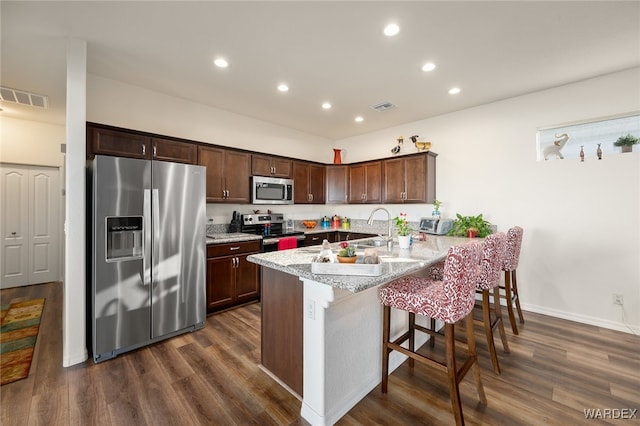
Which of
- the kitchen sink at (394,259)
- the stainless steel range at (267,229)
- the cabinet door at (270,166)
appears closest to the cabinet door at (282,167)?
the cabinet door at (270,166)

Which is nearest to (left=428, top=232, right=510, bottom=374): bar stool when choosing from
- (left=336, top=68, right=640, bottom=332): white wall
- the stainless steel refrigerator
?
(left=336, top=68, right=640, bottom=332): white wall

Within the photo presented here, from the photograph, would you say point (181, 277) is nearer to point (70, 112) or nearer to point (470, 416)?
point (70, 112)

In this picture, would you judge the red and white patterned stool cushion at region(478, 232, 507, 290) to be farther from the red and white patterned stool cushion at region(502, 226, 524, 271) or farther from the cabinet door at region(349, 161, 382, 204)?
the cabinet door at region(349, 161, 382, 204)

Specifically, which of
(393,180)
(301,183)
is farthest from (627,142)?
(301,183)

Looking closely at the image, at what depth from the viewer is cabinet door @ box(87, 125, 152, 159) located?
2.88 m

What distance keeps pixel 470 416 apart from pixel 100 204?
332cm

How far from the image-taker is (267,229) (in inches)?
173

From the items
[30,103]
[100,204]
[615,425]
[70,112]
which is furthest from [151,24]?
[615,425]

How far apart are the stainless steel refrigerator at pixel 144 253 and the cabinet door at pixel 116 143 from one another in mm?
459

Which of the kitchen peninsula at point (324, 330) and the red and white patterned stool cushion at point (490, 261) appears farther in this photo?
the red and white patterned stool cushion at point (490, 261)

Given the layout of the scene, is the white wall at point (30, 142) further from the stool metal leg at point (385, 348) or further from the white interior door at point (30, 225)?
the stool metal leg at point (385, 348)

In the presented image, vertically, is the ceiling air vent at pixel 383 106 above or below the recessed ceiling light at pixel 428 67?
above

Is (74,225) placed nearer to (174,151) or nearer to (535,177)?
(174,151)

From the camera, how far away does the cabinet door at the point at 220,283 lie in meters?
3.39
